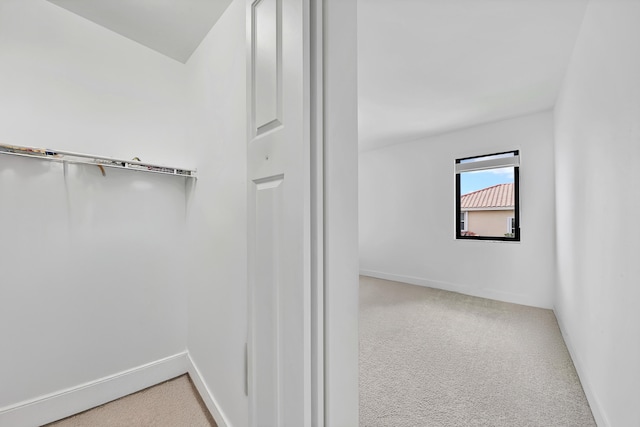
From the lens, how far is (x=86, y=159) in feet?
5.20

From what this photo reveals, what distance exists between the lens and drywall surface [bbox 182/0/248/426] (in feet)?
4.24

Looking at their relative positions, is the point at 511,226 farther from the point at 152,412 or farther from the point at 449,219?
the point at 152,412

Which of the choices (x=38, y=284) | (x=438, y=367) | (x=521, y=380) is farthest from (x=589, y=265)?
(x=38, y=284)

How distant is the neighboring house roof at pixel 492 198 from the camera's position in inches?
150

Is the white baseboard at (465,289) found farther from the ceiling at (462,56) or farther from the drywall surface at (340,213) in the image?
the drywall surface at (340,213)

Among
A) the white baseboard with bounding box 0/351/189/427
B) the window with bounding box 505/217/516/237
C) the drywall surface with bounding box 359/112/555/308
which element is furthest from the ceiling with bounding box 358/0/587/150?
the white baseboard with bounding box 0/351/189/427

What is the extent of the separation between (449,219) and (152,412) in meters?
4.23

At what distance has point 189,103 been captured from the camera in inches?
78.7

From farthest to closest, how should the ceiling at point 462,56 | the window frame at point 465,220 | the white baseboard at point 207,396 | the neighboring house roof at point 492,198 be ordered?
1. the window frame at point 465,220
2. the neighboring house roof at point 492,198
3. the ceiling at point 462,56
4. the white baseboard at point 207,396

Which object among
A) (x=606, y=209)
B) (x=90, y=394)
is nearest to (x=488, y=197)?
(x=606, y=209)

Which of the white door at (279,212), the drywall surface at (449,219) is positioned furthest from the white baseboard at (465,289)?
the white door at (279,212)

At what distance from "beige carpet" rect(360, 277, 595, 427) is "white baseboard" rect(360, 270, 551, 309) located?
165 millimetres

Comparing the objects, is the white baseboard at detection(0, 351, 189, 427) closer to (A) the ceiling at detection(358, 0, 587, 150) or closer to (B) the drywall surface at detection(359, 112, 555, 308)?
(A) the ceiling at detection(358, 0, 587, 150)

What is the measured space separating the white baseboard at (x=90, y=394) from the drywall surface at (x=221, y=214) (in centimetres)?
19
